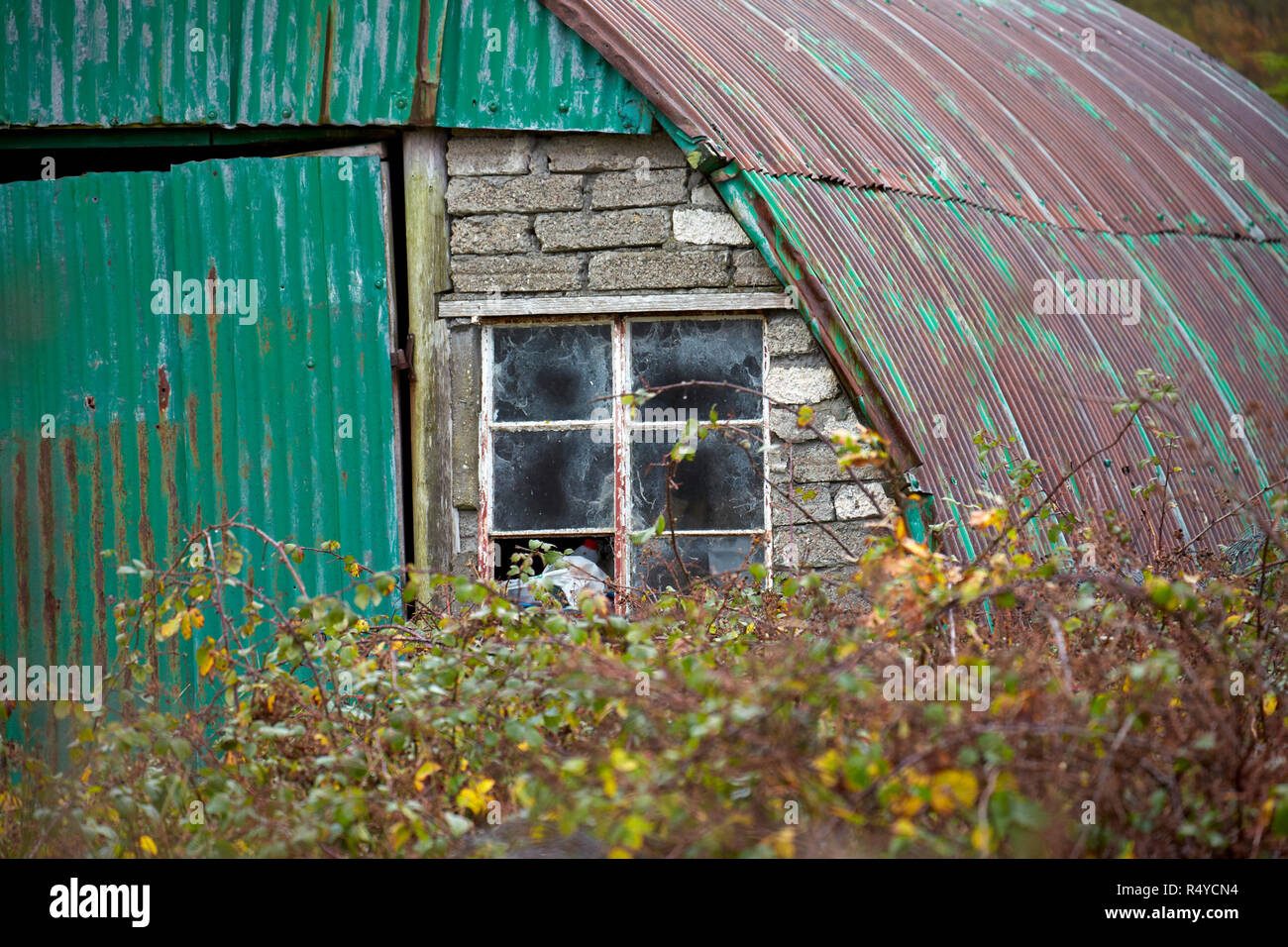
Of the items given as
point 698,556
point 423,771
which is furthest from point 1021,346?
point 423,771

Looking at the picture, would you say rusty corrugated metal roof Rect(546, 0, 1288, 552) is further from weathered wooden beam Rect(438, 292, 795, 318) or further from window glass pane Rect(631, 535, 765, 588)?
window glass pane Rect(631, 535, 765, 588)

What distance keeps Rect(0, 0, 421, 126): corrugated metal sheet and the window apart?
148 centimetres

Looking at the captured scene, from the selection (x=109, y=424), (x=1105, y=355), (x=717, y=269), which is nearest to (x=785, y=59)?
(x=717, y=269)

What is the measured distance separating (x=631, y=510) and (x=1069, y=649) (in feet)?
8.28

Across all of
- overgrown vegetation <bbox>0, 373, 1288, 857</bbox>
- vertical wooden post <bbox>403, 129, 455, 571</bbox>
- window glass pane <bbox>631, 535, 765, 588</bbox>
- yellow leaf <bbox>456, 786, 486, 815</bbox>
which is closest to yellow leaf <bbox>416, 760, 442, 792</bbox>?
overgrown vegetation <bbox>0, 373, 1288, 857</bbox>

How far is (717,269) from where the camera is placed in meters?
6.11

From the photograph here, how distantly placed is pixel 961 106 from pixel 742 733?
6384 millimetres

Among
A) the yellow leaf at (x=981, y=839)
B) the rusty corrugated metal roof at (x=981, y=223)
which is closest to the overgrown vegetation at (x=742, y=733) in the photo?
the yellow leaf at (x=981, y=839)

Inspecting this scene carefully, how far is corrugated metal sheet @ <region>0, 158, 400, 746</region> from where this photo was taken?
6293 millimetres

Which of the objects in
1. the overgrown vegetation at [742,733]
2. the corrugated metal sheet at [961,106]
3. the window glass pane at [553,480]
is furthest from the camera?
the corrugated metal sheet at [961,106]

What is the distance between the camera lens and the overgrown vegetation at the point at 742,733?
9.40ft

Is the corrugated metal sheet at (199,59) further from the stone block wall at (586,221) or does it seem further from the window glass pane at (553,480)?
the window glass pane at (553,480)

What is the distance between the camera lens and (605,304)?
6.15 metres

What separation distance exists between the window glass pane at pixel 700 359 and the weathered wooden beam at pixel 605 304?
0.13 m
